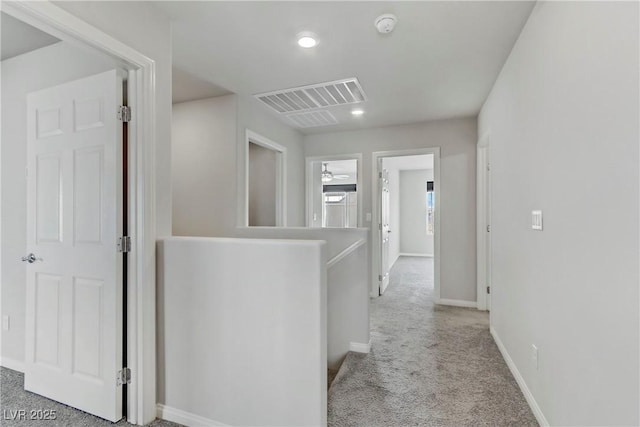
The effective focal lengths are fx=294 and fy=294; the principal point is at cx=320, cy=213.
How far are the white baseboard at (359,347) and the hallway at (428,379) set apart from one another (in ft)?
0.20

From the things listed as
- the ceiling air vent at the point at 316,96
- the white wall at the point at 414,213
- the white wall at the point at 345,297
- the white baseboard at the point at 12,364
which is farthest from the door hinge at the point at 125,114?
the white wall at the point at 414,213

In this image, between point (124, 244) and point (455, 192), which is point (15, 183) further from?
point (455, 192)

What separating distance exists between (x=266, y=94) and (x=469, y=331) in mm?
3213

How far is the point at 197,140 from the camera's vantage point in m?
3.24

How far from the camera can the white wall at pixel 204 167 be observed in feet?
10.1

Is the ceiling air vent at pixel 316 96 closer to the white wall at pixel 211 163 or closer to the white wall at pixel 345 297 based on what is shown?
the white wall at pixel 211 163

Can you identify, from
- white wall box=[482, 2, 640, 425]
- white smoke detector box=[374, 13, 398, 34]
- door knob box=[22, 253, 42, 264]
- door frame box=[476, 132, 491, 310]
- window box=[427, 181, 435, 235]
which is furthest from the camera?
window box=[427, 181, 435, 235]

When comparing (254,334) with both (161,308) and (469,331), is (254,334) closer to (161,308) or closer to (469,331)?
(161,308)

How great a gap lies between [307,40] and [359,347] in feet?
8.16

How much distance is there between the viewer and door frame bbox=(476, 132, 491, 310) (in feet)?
11.8

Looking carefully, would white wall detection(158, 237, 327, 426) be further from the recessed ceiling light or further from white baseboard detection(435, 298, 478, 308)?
white baseboard detection(435, 298, 478, 308)

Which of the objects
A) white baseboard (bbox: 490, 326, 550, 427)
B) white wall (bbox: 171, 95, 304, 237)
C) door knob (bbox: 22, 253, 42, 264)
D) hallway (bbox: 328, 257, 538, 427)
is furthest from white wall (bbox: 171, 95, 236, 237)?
white baseboard (bbox: 490, 326, 550, 427)

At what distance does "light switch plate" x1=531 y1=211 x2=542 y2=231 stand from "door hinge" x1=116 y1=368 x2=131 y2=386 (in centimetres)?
251

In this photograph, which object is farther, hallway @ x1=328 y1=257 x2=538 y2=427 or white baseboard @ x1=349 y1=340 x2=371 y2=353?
white baseboard @ x1=349 y1=340 x2=371 y2=353
